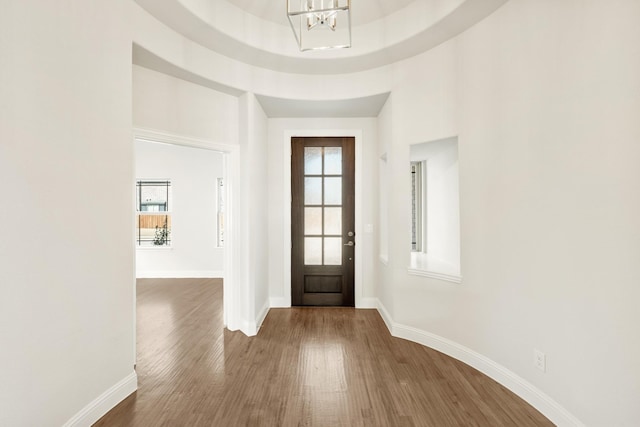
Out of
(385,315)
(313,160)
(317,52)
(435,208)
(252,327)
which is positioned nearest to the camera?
(317,52)

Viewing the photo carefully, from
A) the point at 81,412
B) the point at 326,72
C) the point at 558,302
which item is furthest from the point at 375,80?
the point at 81,412

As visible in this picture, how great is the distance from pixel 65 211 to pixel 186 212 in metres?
4.85

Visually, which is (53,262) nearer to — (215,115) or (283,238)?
(215,115)

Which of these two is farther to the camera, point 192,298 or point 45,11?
point 192,298

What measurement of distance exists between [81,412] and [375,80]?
3.76m

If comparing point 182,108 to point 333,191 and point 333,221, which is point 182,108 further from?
point 333,221

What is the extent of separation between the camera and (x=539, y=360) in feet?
6.98

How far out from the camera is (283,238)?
14.3ft

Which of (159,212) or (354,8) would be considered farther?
(159,212)

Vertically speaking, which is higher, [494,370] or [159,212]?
[159,212]

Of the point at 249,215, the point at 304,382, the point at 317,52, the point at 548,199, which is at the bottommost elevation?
the point at 304,382

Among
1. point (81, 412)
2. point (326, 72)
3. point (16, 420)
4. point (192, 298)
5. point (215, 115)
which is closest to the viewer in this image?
point (16, 420)

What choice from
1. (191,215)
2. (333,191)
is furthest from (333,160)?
(191,215)

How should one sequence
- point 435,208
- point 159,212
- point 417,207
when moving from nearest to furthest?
point 435,208, point 417,207, point 159,212
